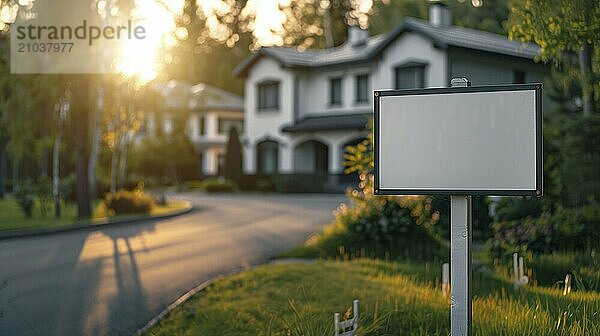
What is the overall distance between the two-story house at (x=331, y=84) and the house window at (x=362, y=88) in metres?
0.05

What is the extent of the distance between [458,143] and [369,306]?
2.42 metres

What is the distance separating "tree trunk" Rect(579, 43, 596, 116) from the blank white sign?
620 centimetres

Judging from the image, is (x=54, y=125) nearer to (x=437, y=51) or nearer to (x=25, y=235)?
(x=25, y=235)

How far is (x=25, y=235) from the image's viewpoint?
17.0 m

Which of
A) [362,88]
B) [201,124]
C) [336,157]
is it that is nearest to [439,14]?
[362,88]

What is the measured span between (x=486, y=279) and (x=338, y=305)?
2.40 meters

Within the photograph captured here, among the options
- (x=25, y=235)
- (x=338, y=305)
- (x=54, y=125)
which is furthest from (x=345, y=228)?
(x=54, y=125)

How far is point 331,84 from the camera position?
127ft

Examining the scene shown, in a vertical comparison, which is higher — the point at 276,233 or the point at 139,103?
the point at 139,103

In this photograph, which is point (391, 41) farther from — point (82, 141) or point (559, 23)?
point (559, 23)

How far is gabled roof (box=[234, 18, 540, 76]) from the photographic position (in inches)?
1045

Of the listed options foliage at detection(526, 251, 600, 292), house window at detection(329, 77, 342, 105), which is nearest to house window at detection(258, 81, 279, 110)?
house window at detection(329, 77, 342, 105)

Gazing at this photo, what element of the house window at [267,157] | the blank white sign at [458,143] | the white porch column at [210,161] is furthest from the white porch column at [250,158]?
the blank white sign at [458,143]

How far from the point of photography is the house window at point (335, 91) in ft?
125
